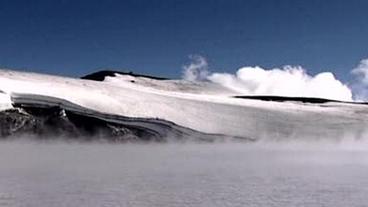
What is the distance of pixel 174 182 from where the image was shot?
40.8 feet

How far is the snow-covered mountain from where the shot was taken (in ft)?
88.9

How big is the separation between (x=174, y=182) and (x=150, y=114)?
Result: 1735 cm

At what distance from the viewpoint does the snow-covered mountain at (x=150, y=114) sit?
88.9 ft

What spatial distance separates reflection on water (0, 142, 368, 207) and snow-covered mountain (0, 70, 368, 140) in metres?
8.29

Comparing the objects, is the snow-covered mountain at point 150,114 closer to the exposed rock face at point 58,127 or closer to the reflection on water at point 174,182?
the exposed rock face at point 58,127

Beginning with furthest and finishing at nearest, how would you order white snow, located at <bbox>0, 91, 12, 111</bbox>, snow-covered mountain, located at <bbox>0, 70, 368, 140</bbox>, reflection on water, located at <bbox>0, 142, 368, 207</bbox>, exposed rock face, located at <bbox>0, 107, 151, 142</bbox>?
snow-covered mountain, located at <bbox>0, 70, 368, 140</bbox>, exposed rock face, located at <bbox>0, 107, 151, 142</bbox>, white snow, located at <bbox>0, 91, 12, 111</bbox>, reflection on water, located at <bbox>0, 142, 368, 207</bbox>

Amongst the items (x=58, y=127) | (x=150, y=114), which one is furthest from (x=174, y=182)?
(x=150, y=114)

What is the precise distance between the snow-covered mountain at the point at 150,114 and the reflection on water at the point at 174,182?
27.2ft

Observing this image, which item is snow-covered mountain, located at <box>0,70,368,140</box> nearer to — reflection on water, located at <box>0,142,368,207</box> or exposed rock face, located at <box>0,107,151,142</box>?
exposed rock face, located at <box>0,107,151,142</box>

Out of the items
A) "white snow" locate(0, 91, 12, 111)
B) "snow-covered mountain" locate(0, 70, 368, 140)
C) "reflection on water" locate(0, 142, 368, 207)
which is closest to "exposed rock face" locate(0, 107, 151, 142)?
"snow-covered mountain" locate(0, 70, 368, 140)

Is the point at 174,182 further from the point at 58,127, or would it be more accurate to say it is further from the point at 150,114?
the point at 150,114

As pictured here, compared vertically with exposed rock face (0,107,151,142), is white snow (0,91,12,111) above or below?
above

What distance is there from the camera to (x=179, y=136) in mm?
29078

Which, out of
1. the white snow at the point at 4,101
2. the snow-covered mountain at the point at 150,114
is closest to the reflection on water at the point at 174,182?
the white snow at the point at 4,101
